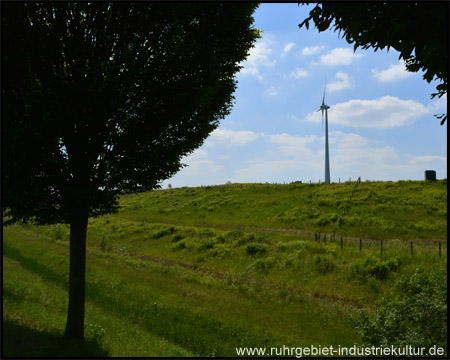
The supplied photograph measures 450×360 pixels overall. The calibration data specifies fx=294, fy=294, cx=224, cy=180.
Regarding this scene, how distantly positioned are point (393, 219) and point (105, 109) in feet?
127

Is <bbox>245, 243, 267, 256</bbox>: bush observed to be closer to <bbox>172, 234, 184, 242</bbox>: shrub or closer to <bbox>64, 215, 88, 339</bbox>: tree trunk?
<bbox>172, 234, 184, 242</bbox>: shrub

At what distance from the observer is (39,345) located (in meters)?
8.73

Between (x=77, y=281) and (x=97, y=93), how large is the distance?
6.66 metres

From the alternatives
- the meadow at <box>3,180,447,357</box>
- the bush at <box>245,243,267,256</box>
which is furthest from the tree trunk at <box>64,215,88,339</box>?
the bush at <box>245,243,267,256</box>

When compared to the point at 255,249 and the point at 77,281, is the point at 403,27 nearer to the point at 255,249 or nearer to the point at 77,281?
the point at 77,281

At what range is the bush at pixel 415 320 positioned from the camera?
9.26 meters

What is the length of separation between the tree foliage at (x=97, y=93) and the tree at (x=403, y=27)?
4.45 meters

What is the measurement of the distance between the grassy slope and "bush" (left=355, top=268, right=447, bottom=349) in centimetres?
2498

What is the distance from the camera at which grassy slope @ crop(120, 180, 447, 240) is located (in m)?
35.8

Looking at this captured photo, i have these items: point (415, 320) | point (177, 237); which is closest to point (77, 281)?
point (415, 320)

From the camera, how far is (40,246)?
32.8 m

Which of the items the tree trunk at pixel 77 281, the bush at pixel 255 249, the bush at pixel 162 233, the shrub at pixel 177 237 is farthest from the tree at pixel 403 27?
the bush at pixel 162 233

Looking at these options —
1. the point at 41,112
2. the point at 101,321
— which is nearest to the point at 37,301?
the point at 101,321

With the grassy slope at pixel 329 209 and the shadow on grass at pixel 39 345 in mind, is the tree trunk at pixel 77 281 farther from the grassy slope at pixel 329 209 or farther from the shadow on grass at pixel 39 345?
the grassy slope at pixel 329 209
